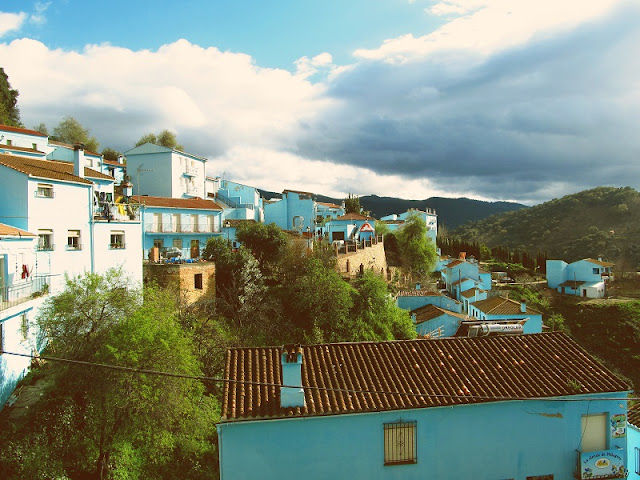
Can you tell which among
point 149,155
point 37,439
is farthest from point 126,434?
point 149,155

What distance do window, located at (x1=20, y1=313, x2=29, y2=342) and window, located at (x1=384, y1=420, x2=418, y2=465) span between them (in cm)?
1396

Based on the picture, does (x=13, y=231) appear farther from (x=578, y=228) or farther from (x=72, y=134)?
(x=578, y=228)

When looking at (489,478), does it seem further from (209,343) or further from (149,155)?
(149,155)

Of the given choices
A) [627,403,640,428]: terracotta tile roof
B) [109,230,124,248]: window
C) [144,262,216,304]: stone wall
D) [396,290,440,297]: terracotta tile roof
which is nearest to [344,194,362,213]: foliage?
[396,290,440,297]: terracotta tile roof

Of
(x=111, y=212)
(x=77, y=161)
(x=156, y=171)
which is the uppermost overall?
(x=156, y=171)

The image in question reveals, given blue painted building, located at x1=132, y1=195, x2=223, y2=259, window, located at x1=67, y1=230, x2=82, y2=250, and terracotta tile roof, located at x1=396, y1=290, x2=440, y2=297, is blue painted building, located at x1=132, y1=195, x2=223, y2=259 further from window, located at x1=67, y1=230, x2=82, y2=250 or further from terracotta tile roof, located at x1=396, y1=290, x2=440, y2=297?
terracotta tile roof, located at x1=396, y1=290, x2=440, y2=297

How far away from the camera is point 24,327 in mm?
16781

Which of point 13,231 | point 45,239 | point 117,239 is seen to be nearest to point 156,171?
point 117,239

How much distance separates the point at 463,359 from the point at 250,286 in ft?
52.7

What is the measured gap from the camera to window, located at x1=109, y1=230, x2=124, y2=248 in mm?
23817

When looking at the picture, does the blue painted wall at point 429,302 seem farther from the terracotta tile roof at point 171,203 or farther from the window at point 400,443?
the window at point 400,443

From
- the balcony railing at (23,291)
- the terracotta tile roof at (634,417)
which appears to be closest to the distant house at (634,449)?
the terracotta tile roof at (634,417)

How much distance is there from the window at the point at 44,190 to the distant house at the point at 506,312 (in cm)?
3104

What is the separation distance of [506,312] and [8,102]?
5508 cm
